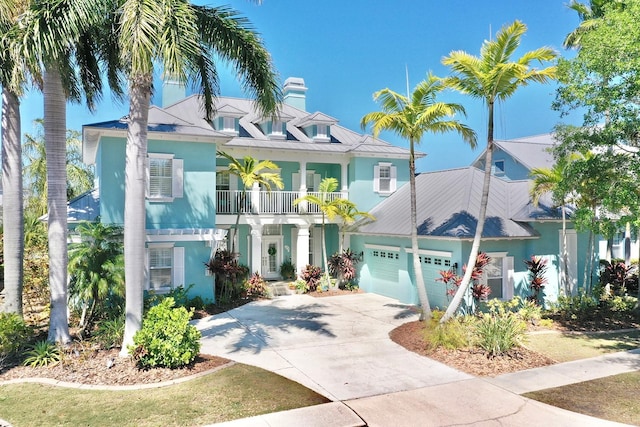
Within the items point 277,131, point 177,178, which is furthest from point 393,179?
point 177,178

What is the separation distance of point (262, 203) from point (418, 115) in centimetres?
957

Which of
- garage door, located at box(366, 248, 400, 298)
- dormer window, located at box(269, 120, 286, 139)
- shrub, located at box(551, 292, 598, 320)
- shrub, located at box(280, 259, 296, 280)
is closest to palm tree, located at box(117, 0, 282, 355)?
dormer window, located at box(269, 120, 286, 139)

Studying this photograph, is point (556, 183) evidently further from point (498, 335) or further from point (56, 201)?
point (56, 201)

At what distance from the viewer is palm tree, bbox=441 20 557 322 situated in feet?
33.6

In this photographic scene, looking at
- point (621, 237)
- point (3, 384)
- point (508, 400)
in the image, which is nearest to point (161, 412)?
point (3, 384)

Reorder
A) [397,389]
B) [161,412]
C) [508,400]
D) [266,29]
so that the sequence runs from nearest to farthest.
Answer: [161,412], [508,400], [397,389], [266,29]

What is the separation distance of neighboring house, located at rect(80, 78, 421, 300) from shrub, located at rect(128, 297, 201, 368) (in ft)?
19.6

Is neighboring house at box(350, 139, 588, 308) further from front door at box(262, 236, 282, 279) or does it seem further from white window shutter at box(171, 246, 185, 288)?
white window shutter at box(171, 246, 185, 288)

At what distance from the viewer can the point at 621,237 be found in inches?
861

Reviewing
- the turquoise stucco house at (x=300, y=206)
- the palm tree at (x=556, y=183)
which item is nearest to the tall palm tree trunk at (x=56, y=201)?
the turquoise stucco house at (x=300, y=206)

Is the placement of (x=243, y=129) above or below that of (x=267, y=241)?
above

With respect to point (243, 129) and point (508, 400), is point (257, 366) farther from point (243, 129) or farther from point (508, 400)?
point (243, 129)

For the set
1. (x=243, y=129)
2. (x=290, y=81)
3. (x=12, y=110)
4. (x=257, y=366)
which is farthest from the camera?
(x=290, y=81)

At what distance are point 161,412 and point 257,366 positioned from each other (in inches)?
106
